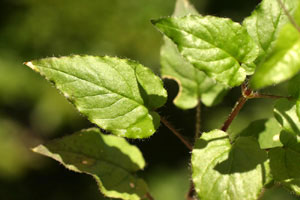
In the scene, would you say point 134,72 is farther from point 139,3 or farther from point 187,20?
point 139,3

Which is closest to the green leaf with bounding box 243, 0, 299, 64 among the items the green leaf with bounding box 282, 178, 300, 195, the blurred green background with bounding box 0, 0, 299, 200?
the green leaf with bounding box 282, 178, 300, 195

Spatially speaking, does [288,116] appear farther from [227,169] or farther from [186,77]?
[186,77]

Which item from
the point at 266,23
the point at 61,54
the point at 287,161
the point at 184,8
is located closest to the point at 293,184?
the point at 287,161

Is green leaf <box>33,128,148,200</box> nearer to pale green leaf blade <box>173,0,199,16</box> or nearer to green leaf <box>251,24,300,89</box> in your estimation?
pale green leaf blade <box>173,0,199,16</box>

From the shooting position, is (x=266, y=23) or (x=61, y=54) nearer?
(x=266, y=23)

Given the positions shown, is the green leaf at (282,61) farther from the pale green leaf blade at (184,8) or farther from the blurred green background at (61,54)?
the blurred green background at (61,54)

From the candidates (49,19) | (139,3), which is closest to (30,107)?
(49,19)
